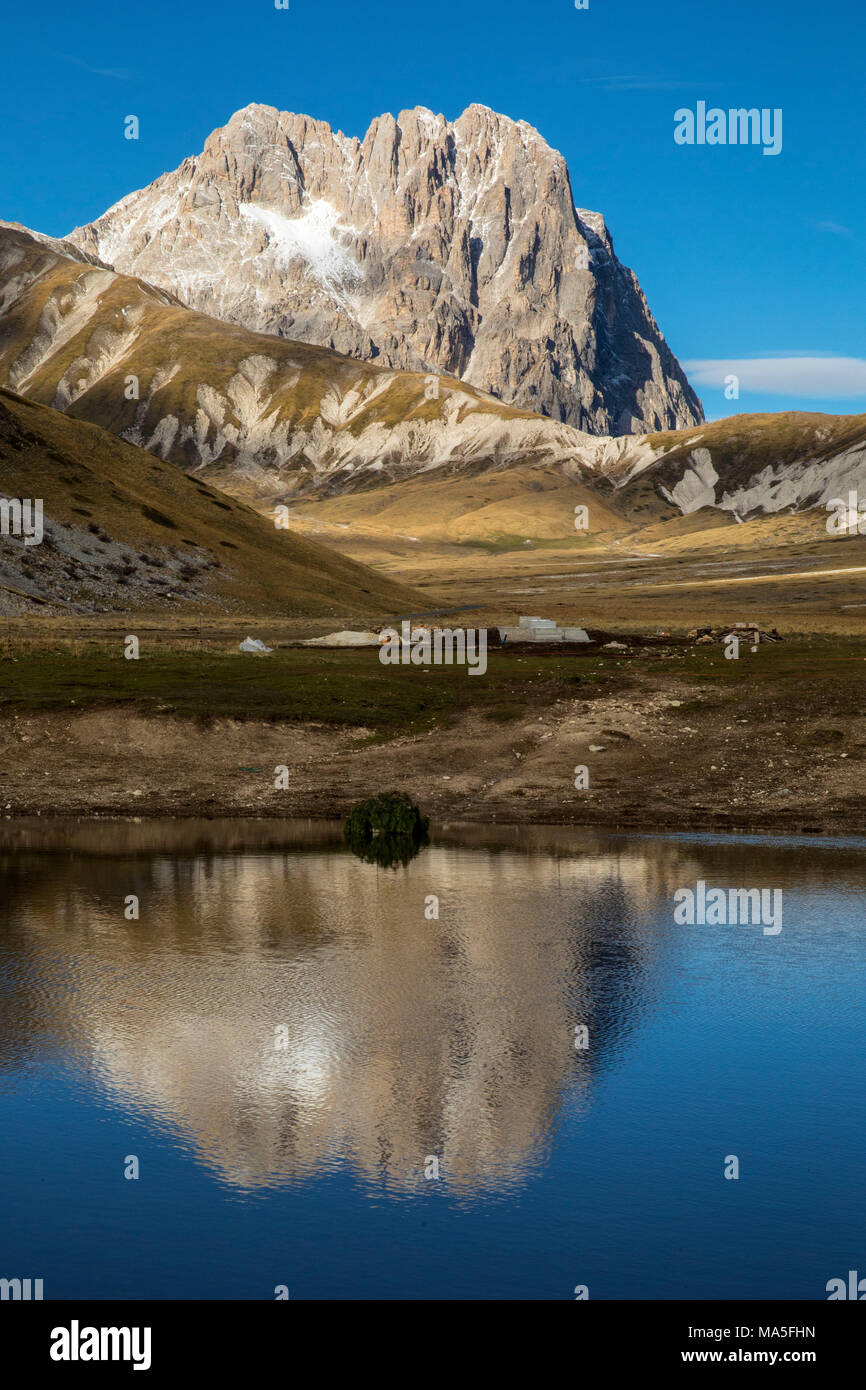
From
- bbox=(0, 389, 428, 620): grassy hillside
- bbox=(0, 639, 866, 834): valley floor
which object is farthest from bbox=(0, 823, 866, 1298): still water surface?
bbox=(0, 389, 428, 620): grassy hillside

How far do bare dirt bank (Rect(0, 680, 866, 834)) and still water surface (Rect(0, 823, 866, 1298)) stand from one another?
451 inches

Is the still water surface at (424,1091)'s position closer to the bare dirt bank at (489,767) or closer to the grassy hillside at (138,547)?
the bare dirt bank at (489,767)

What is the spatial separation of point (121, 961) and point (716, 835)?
19.8 m

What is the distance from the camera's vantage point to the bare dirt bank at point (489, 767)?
1607 inches

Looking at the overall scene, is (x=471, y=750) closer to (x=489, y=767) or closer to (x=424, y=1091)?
(x=489, y=767)

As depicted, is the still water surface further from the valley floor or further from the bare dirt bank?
the valley floor

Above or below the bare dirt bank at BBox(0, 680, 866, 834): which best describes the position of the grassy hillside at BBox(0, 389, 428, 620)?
above

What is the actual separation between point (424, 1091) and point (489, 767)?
31.0m

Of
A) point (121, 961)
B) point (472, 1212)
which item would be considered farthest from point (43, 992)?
point (472, 1212)

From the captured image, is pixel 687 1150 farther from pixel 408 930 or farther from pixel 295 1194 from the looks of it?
pixel 408 930

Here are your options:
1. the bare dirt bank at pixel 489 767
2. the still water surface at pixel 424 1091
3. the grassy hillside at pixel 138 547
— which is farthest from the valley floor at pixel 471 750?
the grassy hillside at pixel 138 547

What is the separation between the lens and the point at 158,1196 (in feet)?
44.1

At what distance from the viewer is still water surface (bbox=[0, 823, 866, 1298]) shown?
12.3m

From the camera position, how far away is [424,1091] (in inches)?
647
